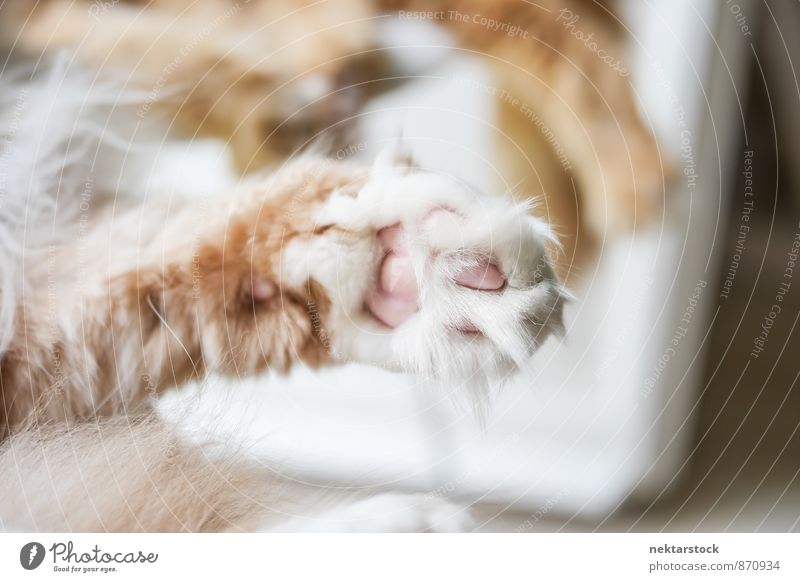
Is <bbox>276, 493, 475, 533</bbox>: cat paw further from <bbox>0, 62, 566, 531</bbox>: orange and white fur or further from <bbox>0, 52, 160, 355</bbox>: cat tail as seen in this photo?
→ <bbox>0, 52, 160, 355</bbox>: cat tail

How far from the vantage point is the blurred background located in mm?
447

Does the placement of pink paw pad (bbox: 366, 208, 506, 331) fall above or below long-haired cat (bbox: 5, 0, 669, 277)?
below

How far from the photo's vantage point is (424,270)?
44cm

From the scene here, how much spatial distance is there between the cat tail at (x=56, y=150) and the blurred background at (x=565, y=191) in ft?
0.05

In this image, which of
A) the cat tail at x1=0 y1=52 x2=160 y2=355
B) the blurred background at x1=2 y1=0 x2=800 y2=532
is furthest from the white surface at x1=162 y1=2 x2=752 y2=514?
the cat tail at x1=0 y1=52 x2=160 y2=355

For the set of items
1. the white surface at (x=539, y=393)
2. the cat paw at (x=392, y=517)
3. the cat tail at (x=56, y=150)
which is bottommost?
the cat paw at (x=392, y=517)

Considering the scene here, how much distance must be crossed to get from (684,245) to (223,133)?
13.6 inches

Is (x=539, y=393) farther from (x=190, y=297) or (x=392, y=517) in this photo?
(x=190, y=297)

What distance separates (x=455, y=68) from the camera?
45 cm

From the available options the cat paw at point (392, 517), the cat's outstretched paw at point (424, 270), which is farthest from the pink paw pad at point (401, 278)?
the cat paw at point (392, 517)

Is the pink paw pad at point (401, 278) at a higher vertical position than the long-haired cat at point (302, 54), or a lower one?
lower

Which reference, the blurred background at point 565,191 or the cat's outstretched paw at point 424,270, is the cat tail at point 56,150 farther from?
the cat's outstretched paw at point 424,270

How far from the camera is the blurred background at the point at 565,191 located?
447 mm
